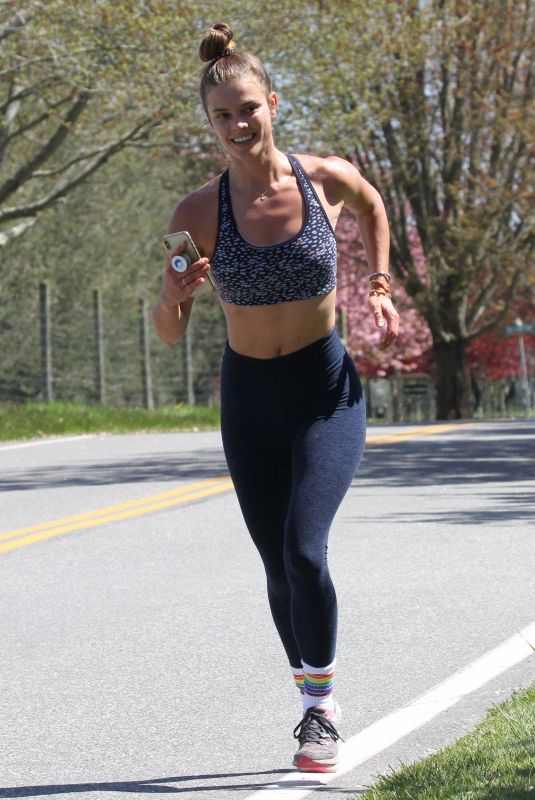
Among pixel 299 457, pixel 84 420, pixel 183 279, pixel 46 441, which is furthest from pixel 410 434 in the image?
pixel 183 279

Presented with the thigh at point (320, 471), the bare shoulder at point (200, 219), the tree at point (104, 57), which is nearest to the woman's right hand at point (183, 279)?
the bare shoulder at point (200, 219)

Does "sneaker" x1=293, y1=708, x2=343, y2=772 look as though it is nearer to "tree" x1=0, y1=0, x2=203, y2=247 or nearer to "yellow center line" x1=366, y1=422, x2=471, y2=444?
"yellow center line" x1=366, y1=422, x2=471, y2=444

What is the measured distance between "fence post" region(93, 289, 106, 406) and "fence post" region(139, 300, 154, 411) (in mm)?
868

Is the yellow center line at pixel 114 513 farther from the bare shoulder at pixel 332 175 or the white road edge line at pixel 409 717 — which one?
the bare shoulder at pixel 332 175

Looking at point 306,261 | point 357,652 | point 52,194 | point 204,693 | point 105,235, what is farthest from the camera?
point 105,235

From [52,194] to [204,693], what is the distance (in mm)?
21144

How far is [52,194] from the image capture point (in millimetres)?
26312

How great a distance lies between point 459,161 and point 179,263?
96.4 ft

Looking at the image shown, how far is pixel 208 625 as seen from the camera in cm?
712

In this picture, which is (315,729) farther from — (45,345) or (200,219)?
(45,345)

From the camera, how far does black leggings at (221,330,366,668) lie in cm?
484

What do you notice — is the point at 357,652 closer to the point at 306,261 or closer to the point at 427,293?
the point at 306,261

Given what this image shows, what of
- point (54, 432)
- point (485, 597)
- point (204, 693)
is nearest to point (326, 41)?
point (54, 432)

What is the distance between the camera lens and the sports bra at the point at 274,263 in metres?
4.80
